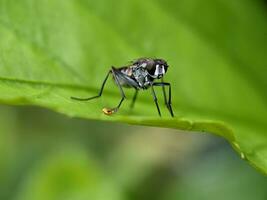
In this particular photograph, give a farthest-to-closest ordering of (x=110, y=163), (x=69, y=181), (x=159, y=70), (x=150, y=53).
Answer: (x=110, y=163) < (x=69, y=181) < (x=150, y=53) < (x=159, y=70)

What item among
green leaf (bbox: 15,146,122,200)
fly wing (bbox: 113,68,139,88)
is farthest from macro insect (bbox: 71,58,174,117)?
green leaf (bbox: 15,146,122,200)

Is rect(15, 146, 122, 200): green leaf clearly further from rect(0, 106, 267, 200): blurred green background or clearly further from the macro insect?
the macro insect

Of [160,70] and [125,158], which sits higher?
[160,70]

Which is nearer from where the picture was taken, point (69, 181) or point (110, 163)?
point (69, 181)

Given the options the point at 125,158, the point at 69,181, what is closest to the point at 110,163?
the point at 125,158

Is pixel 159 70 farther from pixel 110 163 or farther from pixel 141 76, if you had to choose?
pixel 110 163
